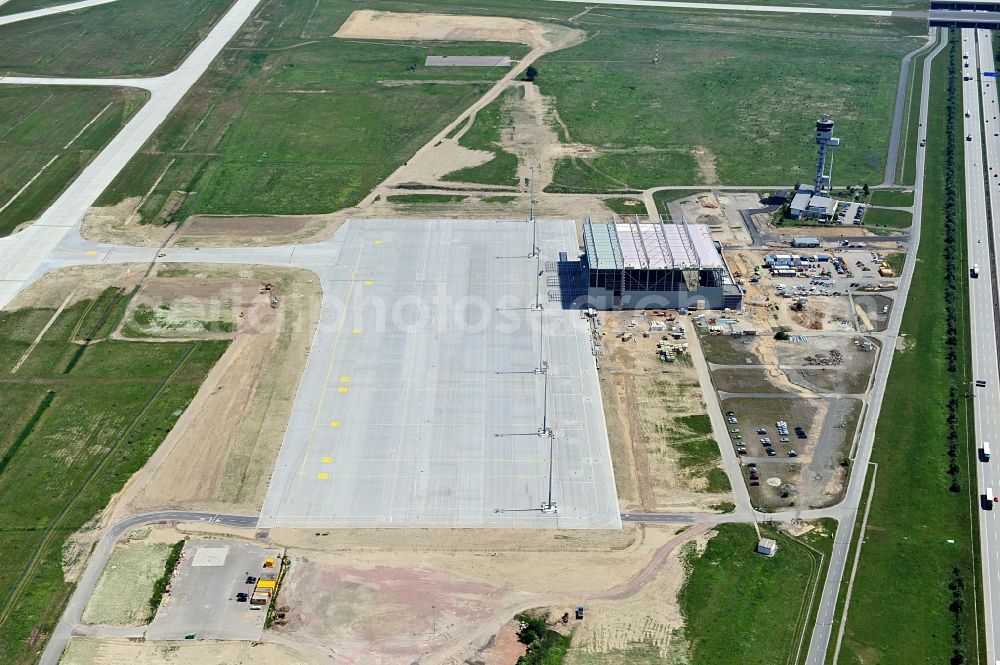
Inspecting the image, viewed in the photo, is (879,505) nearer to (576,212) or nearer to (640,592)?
(640,592)

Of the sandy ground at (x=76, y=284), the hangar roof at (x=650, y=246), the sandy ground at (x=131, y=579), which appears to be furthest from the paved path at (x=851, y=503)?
the sandy ground at (x=76, y=284)

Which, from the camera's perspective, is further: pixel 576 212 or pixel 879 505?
pixel 576 212

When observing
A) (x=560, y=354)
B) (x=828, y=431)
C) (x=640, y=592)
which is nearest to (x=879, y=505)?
(x=828, y=431)

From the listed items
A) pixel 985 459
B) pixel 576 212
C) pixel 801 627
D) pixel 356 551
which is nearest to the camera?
pixel 801 627

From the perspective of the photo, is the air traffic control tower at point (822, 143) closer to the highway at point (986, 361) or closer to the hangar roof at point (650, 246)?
the highway at point (986, 361)

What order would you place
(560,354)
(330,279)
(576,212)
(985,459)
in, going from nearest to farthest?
(985,459) < (560,354) < (330,279) < (576,212)

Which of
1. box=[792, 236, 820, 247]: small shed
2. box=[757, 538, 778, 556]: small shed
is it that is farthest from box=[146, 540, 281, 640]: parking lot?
box=[792, 236, 820, 247]: small shed
